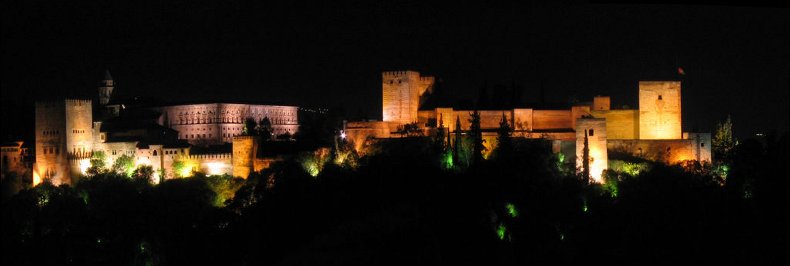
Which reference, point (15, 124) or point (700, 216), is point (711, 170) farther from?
point (15, 124)

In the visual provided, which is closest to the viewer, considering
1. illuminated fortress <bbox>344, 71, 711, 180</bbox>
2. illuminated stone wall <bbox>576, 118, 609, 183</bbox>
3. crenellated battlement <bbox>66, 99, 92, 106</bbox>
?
illuminated stone wall <bbox>576, 118, 609, 183</bbox>

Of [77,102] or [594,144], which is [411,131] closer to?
[594,144]

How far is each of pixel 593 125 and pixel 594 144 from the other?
2.52 feet

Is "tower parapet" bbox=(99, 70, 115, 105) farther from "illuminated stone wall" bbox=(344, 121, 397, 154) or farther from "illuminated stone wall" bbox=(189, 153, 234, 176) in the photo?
"illuminated stone wall" bbox=(344, 121, 397, 154)

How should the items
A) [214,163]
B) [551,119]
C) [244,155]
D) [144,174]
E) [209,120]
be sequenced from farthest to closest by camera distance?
[209,120]
[214,163]
[144,174]
[244,155]
[551,119]

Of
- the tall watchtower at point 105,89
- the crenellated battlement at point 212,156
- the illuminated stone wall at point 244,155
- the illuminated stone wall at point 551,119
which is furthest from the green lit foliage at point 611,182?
the tall watchtower at point 105,89

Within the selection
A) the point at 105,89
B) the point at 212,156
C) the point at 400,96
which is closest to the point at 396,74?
the point at 400,96

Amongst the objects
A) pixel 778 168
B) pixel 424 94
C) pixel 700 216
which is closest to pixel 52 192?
pixel 424 94

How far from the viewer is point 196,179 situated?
1395 inches

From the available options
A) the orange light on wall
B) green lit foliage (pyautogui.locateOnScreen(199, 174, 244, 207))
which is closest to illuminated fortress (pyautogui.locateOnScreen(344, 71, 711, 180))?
green lit foliage (pyautogui.locateOnScreen(199, 174, 244, 207))

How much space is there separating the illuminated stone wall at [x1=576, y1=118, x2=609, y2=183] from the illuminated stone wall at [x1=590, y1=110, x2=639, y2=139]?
3332mm

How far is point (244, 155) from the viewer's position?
36.9 meters

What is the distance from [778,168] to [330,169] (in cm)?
1631

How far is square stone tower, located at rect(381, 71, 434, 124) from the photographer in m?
39.9
